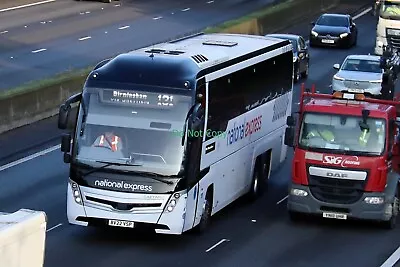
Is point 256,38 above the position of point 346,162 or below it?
above

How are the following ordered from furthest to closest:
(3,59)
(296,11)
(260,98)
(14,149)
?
(296,11)
(3,59)
(14,149)
(260,98)

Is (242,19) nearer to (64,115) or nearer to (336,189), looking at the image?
(336,189)

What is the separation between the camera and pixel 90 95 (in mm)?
18656

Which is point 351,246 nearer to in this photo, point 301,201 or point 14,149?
point 301,201

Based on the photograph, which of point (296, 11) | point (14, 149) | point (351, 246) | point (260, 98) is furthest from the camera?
point (296, 11)

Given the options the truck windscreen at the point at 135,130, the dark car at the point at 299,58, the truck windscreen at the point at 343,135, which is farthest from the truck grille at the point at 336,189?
the dark car at the point at 299,58

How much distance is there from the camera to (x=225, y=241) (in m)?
19.4

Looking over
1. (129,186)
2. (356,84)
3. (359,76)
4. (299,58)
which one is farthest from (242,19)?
(129,186)

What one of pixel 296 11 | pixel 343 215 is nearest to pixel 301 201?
pixel 343 215

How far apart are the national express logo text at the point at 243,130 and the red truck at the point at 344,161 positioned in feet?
3.14

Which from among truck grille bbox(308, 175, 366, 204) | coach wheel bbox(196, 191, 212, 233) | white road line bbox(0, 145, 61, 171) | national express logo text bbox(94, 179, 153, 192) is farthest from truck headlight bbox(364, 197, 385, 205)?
white road line bbox(0, 145, 61, 171)

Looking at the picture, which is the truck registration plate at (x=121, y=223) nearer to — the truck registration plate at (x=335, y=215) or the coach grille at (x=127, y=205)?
the coach grille at (x=127, y=205)

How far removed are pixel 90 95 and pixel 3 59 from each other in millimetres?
21867

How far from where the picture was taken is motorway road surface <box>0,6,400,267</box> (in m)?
18.0
